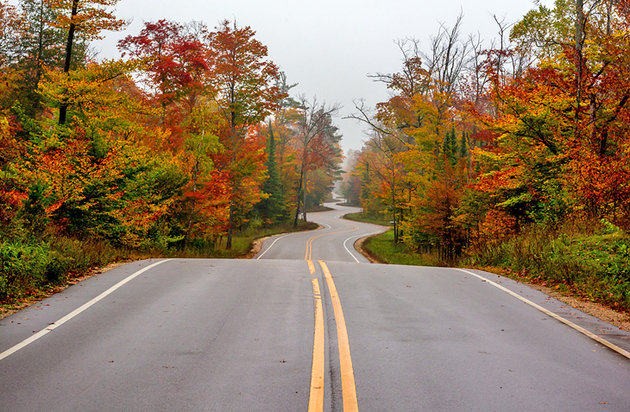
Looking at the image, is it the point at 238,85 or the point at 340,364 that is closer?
the point at 340,364

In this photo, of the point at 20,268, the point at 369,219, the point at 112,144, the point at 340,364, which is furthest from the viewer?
the point at 369,219

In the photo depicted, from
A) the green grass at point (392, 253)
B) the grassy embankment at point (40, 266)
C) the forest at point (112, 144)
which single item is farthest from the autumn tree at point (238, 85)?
the grassy embankment at point (40, 266)

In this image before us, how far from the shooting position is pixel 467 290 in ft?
28.9

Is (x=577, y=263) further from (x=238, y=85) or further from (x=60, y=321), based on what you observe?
(x=238, y=85)

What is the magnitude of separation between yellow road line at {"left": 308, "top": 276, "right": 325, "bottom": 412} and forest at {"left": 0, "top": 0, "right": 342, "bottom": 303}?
17.6ft

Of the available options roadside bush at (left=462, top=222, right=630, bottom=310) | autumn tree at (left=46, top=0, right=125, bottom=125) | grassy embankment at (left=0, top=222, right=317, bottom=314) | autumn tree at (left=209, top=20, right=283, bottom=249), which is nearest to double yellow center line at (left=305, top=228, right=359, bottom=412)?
grassy embankment at (left=0, top=222, right=317, bottom=314)

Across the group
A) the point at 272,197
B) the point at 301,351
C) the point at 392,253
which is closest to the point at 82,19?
the point at 301,351

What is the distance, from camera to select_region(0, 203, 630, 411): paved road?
12.5 feet

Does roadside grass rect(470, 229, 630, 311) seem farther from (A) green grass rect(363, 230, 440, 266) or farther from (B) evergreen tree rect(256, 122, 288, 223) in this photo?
(B) evergreen tree rect(256, 122, 288, 223)

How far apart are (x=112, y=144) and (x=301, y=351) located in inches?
542

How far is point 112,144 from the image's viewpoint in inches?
628

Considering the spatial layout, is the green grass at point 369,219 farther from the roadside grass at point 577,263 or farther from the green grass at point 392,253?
the roadside grass at point 577,263

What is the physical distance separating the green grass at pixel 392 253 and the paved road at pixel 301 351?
15698 millimetres

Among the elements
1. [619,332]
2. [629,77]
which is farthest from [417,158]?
[619,332]
